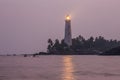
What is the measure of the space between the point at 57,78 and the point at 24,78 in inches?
146

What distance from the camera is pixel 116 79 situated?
57281mm

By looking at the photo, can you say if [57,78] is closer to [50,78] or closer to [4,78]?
[50,78]

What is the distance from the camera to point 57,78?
2297 inches

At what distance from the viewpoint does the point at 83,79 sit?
189 ft

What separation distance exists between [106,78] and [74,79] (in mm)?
3977

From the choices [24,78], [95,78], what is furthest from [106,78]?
[24,78]

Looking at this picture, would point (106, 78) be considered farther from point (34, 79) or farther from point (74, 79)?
point (34, 79)

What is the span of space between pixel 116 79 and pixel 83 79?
364cm

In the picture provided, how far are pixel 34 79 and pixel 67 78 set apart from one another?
4.01 metres

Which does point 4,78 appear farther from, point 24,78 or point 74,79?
point 74,79

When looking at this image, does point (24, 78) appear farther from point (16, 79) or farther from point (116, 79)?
point (116, 79)

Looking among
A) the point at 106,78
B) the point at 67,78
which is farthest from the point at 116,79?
the point at 67,78

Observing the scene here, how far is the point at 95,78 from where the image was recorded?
58.6m

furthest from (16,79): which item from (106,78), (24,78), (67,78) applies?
(106,78)
